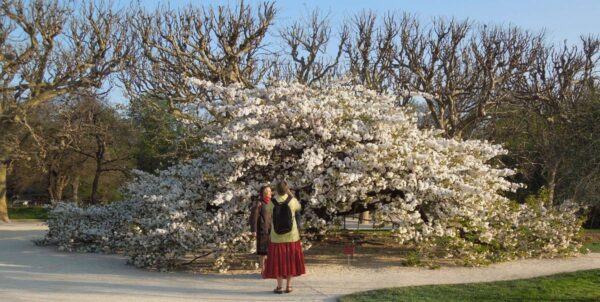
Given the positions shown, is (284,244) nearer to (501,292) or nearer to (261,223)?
(261,223)

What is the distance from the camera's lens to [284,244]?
340 inches

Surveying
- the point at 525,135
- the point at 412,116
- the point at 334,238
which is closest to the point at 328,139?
the point at 412,116

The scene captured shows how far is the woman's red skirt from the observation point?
8430mm

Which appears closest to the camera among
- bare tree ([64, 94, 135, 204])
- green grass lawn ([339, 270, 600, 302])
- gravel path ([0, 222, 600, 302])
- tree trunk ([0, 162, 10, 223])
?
green grass lawn ([339, 270, 600, 302])

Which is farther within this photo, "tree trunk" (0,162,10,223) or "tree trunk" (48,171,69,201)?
"tree trunk" (48,171,69,201)

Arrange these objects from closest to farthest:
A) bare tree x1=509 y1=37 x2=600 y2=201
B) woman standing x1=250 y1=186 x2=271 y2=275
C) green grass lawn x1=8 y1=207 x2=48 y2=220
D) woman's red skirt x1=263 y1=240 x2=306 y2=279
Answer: woman's red skirt x1=263 y1=240 x2=306 y2=279 < woman standing x1=250 y1=186 x2=271 y2=275 < bare tree x1=509 y1=37 x2=600 y2=201 < green grass lawn x1=8 y1=207 x2=48 y2=220

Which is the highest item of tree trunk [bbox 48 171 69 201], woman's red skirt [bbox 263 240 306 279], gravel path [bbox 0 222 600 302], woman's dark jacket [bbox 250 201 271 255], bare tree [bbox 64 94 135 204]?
bare tree [bbox 64 94 135 204]

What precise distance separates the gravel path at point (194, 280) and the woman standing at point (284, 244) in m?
0.29

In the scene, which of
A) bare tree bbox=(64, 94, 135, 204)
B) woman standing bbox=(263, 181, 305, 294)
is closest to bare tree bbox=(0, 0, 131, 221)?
bare tree bbox=(64, 94, 135, 204)

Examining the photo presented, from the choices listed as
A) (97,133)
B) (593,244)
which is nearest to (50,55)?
(97,133)

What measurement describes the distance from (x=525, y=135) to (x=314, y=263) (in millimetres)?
16424

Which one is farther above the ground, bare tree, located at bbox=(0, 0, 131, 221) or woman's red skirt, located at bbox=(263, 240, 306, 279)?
bare tree, located at bbox=(0, 0, 131, 221)

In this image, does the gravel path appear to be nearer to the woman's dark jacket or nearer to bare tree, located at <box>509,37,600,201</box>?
the woman's dark jacket

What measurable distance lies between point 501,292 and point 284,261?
2975 millimetres
